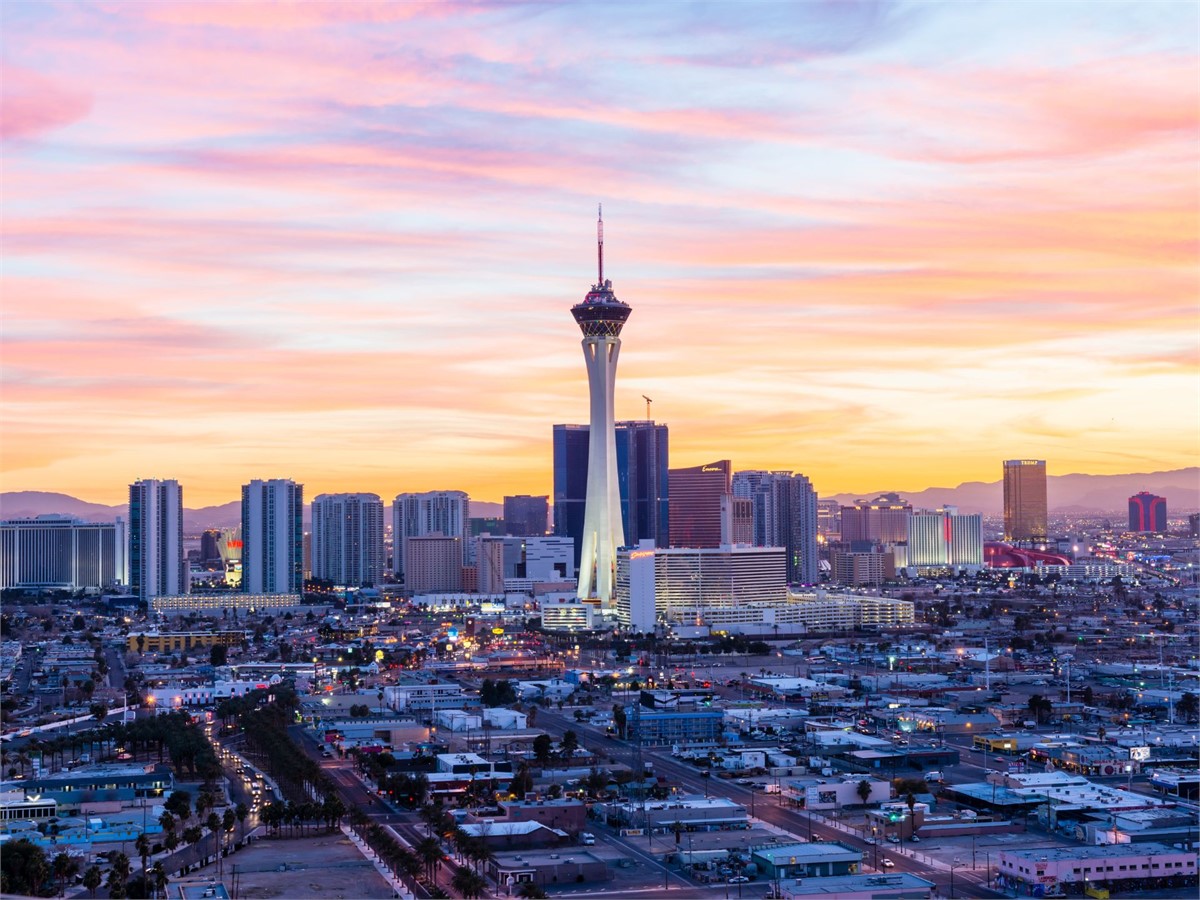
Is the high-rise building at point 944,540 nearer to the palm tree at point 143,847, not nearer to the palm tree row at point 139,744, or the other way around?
the palm tree row at point 139,744

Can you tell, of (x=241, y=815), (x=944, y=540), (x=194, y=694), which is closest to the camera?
(x=241, y=815)

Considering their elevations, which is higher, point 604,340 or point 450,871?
point 604,340

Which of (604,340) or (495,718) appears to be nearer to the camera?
(495,718)

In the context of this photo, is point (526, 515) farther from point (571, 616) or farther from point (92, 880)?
point (92, 880)

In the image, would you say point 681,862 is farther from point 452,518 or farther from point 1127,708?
point 452,518

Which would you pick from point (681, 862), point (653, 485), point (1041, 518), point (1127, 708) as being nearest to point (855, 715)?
point (1127, 708)

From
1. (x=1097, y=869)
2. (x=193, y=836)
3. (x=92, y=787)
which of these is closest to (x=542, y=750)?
(x=92, y=787)

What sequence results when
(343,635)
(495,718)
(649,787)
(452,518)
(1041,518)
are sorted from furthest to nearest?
(1041,518) → (452,518) → (343,635) → (495,718) → (649,787)
